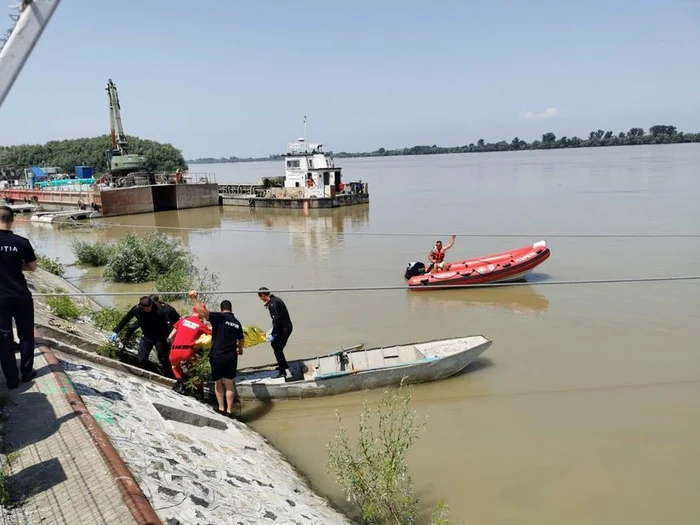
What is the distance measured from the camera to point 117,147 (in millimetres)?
41531

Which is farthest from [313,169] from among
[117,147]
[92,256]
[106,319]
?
[106,319]

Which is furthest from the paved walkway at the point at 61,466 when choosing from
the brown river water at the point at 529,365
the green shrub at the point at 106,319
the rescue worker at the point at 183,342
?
the green shrub at the point at 106,319

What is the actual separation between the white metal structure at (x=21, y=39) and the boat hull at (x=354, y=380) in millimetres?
5814

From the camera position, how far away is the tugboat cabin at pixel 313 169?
117 feet

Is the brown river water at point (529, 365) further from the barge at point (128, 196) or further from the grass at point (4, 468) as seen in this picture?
the barge at point (128, 196)

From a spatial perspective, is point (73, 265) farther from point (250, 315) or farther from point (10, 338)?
point (10, 338)

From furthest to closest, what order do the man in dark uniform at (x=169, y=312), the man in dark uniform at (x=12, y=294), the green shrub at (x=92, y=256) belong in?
1. the green shrub at (x=92, y=256)
2. the man in dark uniform at (x=169, y=312)
3. the man in dark uniform at (x=12, y=294)

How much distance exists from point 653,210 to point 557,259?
1404cm

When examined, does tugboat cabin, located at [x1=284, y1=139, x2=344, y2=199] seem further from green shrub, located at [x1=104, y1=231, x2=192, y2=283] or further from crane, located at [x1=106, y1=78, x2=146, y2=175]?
green shrub, located at [x1=104, y1=231, x2=192, y2=283]

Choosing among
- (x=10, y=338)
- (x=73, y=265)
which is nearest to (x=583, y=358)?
(x=10, y=338)

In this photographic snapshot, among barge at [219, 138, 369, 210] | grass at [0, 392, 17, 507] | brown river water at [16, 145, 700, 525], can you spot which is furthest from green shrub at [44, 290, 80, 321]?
barge at [219, 138, 369, 210]

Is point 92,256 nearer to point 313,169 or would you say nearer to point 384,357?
point 384,357

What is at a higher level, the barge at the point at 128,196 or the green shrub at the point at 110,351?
the barge at the point at 128,196

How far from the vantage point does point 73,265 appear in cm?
1859
